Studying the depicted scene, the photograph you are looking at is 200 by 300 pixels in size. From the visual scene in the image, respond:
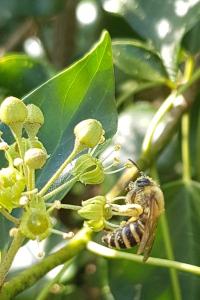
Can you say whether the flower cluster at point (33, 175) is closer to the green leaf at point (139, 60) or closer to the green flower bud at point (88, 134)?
the green flower bud at point (88, 134)

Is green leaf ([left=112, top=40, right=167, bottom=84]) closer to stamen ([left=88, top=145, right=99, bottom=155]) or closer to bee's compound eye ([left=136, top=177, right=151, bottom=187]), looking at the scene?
bee's compound eye ([left=136, top=177, right=151, bottom=187])

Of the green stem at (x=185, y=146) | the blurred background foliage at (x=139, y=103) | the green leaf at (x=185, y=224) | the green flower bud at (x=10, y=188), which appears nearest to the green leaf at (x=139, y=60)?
the blurred background foliage at (x=139, y=103)

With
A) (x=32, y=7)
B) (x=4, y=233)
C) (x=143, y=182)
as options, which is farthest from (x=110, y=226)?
(x=32, y=7)

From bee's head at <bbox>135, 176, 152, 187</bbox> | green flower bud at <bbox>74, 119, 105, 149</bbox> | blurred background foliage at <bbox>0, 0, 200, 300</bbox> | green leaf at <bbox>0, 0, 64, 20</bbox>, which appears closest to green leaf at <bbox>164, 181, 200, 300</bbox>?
blurred background foliage at <bbox>0, 0, 200, 300</bbox>

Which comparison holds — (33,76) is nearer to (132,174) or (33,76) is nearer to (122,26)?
(132,174)

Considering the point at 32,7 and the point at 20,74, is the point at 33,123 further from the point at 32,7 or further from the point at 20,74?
the point at 32,7

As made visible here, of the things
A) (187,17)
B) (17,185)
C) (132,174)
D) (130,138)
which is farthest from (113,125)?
(130,138)
